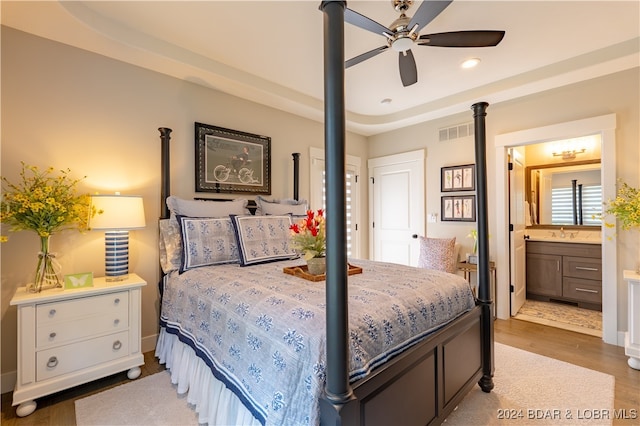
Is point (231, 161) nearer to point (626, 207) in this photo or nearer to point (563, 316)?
point (626, 207)

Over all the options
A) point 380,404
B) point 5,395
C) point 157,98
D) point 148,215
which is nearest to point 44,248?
point 148,215

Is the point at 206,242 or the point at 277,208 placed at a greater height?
the point at 277,208

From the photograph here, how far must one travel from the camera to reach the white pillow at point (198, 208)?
2684mm

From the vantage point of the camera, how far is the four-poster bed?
3.58 ft

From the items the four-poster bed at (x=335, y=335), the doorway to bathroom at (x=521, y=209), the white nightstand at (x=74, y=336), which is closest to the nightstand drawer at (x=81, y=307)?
the white nightstand at (x=74, y=336)

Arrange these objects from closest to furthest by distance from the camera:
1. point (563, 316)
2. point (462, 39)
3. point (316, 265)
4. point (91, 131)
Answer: point (462, 39) → point (316, 265) → point (91, 131) → point (563, 316)

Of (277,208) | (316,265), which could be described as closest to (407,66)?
(316,265)

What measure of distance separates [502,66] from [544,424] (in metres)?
3.12

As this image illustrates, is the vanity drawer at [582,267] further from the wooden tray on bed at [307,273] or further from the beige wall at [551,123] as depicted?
the wooden tray on bed at [307,273]

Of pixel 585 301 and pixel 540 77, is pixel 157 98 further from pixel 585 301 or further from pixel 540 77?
pixel 585 301

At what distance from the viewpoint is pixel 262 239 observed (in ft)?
9.16

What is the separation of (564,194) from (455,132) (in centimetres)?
224

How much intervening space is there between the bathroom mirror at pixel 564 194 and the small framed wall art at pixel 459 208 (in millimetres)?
1716

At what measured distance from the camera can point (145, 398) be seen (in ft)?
6.77
